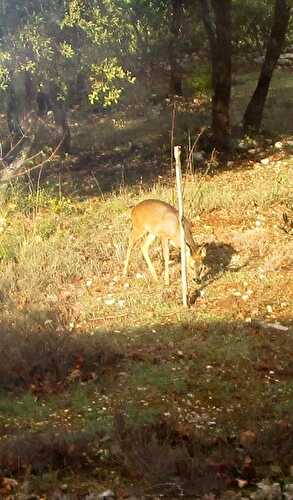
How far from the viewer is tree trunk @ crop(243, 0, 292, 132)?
58.4ft

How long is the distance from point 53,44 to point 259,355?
809 cm

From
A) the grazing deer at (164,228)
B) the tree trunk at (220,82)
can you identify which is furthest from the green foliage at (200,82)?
the grazing deer at (164,228)

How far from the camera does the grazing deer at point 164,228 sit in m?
9.94

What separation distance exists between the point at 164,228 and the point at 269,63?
951cm

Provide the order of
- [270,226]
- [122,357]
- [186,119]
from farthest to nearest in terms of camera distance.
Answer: [186,119] → [270,226] → [122,357]

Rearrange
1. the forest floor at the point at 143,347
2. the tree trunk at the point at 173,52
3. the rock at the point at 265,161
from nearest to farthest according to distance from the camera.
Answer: the forest floor at the point at 143,347 → the rock at the point at 265,161 → the tree trunk at the point at 173,52

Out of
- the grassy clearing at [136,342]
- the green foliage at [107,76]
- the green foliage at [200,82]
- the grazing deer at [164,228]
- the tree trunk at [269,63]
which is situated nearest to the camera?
the grassy clearing at [136,342]

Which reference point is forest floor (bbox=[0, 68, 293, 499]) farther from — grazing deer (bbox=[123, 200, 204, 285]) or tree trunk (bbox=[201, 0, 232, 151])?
tree trunk (bbox=[201, 0, 232, 151])

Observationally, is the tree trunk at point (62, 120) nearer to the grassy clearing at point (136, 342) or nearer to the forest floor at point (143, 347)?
the forest floor at point (143, 347)

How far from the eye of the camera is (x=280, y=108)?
2144 cm

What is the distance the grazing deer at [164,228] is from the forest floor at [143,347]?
0.38m

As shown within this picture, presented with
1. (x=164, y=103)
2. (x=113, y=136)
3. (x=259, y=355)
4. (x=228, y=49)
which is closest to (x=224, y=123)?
(x=228, y=49)

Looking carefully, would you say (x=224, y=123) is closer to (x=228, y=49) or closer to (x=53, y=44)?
(x=228, y=49)

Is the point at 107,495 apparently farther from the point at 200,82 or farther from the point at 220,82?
the point at 200,82
